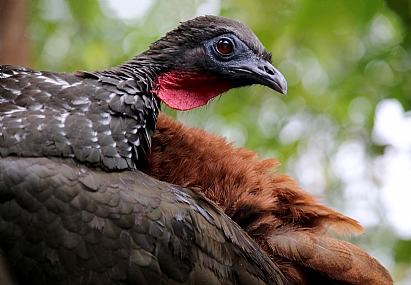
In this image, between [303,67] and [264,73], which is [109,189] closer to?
[264,73]

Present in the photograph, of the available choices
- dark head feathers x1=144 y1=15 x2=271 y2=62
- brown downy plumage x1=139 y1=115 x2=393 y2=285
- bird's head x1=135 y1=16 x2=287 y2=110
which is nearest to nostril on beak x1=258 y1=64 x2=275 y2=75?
bird's head x1=135 y1=16 x2=287 y2=110

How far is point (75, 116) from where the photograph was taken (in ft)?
6.35

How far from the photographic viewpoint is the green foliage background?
11.0 ft

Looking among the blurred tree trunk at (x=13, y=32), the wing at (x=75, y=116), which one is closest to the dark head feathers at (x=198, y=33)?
the wing at (x=75, y=116)

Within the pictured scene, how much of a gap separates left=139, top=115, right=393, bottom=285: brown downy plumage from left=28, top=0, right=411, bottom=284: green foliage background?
628 mm

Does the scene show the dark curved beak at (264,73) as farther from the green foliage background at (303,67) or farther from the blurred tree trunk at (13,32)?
the blurred tree trunk at (13,32)

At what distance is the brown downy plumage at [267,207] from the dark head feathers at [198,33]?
0.35 metres

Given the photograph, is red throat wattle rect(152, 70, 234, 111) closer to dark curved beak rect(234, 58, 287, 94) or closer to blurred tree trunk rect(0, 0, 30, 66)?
dark curved beak rect(234, 58, 287, 94)

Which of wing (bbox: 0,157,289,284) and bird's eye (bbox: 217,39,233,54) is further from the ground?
bird's eye (bbox: 217,39,233,54)

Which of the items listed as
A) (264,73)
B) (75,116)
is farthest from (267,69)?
(75,116)

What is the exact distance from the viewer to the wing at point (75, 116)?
181 centimetres

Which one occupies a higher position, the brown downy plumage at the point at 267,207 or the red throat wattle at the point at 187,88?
the red throat wattle at the point at 187,88

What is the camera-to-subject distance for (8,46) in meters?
3.45

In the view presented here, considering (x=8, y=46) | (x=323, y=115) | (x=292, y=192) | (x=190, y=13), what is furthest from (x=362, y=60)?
(x=8, y=46)
